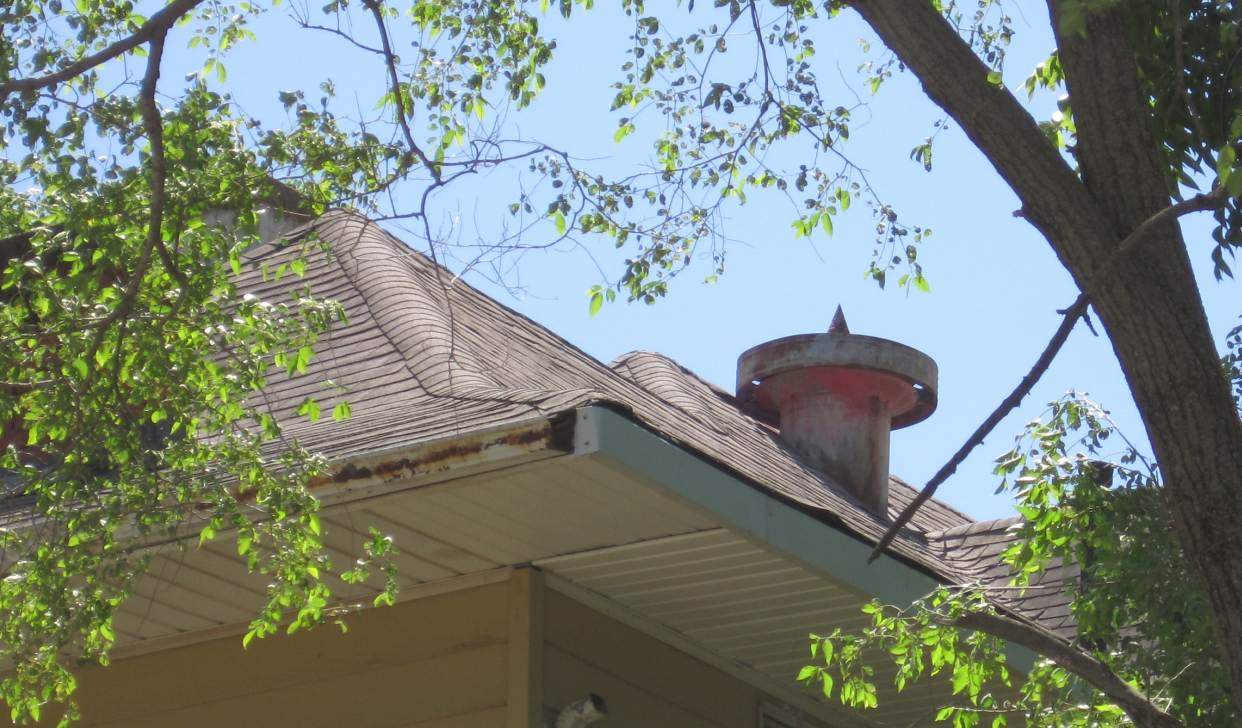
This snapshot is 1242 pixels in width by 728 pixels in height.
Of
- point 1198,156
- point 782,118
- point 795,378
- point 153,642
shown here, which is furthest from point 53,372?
point 795,378

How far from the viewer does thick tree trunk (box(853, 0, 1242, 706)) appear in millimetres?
4512

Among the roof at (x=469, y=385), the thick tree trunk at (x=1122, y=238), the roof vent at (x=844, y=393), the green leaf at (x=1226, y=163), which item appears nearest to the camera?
the green leaf at (x=1226, y=163)

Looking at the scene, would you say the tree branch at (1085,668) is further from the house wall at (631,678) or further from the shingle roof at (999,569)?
the shingle roof at (999,569)

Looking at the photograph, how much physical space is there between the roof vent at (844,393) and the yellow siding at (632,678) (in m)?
2.35

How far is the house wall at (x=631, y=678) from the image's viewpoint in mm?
7207

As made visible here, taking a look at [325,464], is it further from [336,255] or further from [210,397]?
[336,255]

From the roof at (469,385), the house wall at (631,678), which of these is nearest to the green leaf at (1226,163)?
the roof at (469,385)

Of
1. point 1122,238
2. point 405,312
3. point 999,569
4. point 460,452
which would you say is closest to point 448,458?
point 460,452

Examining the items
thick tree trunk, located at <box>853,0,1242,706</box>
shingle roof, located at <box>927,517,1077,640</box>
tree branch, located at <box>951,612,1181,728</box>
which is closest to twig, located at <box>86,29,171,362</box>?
thick tree trunk, located at <box>853,0,1242,706</box>

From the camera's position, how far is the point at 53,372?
20.6 feet

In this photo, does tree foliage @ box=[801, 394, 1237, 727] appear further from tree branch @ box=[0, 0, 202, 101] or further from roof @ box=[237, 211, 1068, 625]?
tree branch @ box=[0, 0, 202, 101]

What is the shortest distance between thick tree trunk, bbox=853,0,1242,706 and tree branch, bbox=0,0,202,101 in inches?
94.4

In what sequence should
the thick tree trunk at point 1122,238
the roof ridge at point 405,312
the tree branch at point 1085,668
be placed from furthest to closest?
1. the roof ridge at point 405,312
2. the tree branch at point 1085,668
3. the thick tree trunk at point 1122,238

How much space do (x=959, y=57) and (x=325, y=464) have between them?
2551 millimetres
